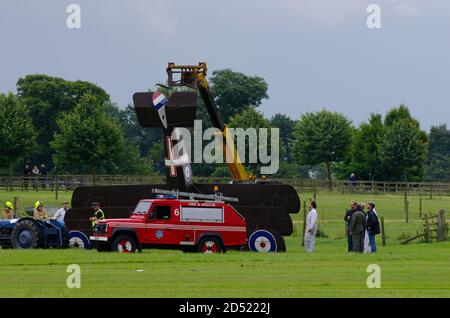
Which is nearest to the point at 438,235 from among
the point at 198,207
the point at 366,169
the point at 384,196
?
the point at 198,207

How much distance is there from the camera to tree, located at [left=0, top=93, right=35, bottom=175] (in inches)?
3344

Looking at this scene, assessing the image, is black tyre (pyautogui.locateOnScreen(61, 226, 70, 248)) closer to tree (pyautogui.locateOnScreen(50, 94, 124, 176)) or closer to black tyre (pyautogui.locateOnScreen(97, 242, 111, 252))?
black tyre (pyautogui.locateOnScreen(97, 242, 111, 252))

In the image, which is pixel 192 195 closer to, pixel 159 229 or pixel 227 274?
pixel 159 229

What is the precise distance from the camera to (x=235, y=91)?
126m

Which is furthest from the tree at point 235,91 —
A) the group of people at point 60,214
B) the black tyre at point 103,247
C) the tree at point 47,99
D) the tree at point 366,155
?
the black tyre at point 103,247

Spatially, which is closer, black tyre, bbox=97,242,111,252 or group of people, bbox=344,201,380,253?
black tyre, bbox=97,242,111,252

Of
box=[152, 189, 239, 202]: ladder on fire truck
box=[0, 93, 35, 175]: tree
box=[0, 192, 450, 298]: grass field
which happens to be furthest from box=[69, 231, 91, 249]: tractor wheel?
box=[0, 93, 35, 175]: tree

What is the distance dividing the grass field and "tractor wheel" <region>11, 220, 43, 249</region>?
2.28 metres

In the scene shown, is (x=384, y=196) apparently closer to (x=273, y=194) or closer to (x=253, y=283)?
(x=273, y=194)

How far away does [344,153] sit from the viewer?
102 m

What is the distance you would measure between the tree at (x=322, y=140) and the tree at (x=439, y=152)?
56599mm

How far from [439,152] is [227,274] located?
150772mm

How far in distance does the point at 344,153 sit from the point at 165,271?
7775cm
